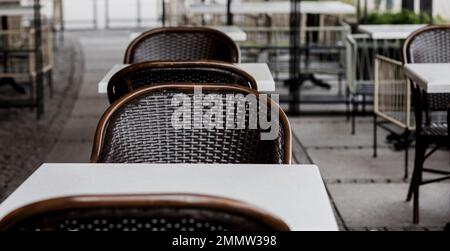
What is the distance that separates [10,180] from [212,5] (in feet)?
9.90

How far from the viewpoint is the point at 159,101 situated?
2.12 m

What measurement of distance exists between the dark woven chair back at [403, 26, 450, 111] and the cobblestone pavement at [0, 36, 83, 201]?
2290 mm

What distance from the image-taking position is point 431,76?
3266 mm

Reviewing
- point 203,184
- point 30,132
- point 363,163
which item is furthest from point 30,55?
point 203,184

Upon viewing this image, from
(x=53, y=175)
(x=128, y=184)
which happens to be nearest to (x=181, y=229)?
(x=128, y=184)

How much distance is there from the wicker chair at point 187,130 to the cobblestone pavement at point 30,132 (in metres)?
2.14

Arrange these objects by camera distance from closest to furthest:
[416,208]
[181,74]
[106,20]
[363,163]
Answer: [181,74]
[416,208]
[363,163]
[106,20]

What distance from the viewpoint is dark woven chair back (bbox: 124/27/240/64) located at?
3.70 m

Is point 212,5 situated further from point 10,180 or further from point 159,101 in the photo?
point 159,101

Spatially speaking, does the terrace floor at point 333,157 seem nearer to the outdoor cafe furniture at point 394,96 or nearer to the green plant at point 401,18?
the outdoor cafe furniture at point 394,96

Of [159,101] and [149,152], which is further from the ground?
[159,101]

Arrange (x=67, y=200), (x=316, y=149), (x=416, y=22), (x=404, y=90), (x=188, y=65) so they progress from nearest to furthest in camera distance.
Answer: (x=67, y=200), (x=188, y=65), (x=404, y=90), (x=316, y=149), (x=416, y=22)

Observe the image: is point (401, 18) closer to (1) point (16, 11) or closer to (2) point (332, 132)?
(2) point (332, 132)

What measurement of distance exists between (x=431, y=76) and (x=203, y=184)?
1886 millimetres
